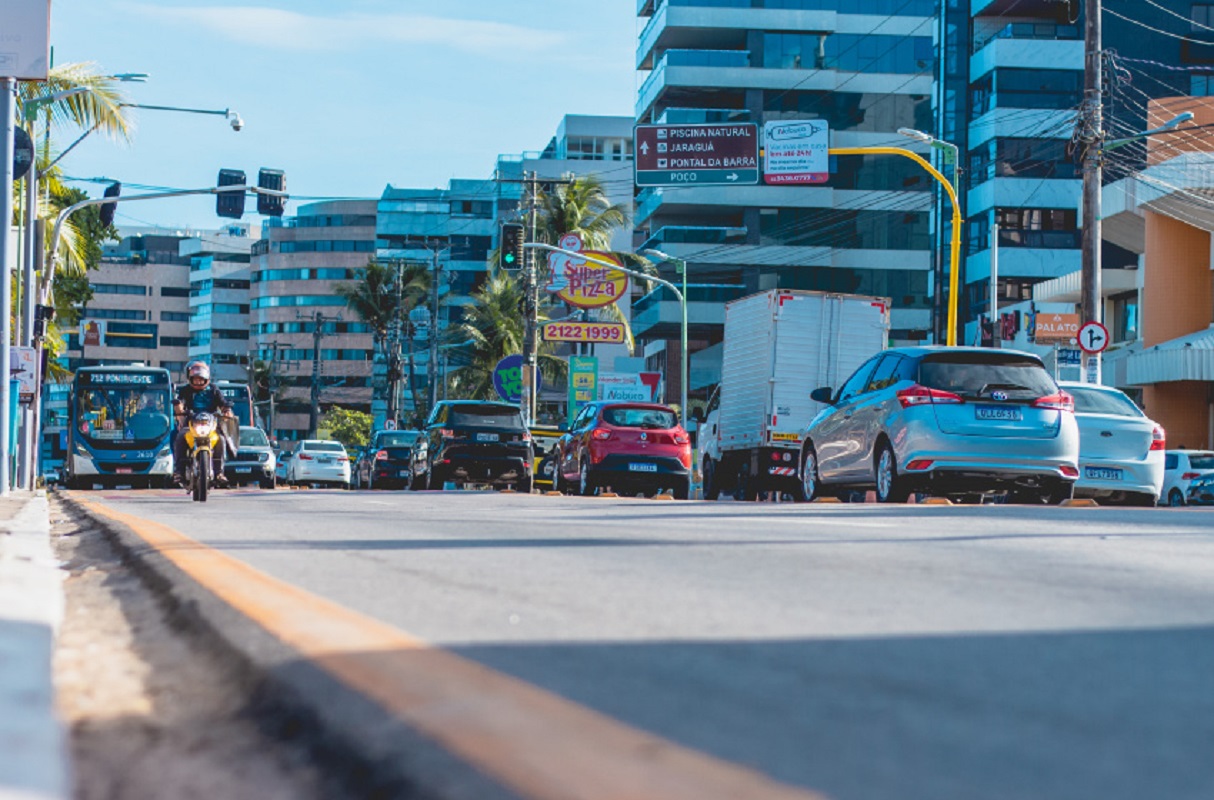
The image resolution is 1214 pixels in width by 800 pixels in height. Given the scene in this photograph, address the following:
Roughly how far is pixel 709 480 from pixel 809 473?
34.5ft

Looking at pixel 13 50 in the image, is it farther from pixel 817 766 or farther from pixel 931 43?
pixel 931 43

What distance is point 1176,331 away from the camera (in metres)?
45.2

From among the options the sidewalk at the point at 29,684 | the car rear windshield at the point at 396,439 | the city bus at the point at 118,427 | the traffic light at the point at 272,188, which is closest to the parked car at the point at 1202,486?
the car rear windshield at the point at 396,439

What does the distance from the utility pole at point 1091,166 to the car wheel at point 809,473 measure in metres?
8.04

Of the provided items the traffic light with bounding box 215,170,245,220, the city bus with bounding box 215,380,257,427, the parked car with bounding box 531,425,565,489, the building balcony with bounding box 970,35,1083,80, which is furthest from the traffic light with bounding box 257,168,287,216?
the building balcony with bounding box 970,35,1083,80

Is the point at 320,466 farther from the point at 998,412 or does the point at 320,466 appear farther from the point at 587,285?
the point at 998,412

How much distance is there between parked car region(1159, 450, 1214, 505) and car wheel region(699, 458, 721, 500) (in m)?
9.30

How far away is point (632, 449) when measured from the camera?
2689 centimetres

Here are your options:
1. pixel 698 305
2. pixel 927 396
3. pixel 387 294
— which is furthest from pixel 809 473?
pixel 387 294

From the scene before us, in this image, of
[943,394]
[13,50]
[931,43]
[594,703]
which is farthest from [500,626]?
[931,43]

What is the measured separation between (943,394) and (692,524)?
652 cm

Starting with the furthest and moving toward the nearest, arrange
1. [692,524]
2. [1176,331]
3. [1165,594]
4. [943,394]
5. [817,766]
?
[1176,331] < [943,394] < [692,524] < [1165,594] < [817,766]

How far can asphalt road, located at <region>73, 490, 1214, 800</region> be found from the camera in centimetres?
323

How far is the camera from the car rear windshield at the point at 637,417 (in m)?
27.0
